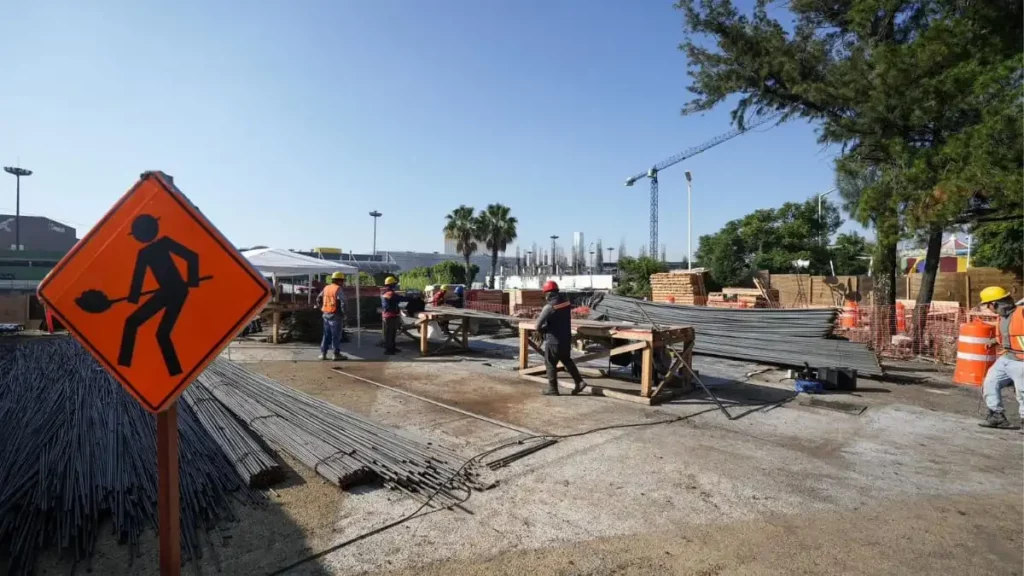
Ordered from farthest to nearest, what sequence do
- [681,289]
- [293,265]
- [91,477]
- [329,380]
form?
[681,289] < [293,265] < [329,380] < [91,477]

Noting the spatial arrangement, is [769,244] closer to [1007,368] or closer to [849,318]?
[849,318]

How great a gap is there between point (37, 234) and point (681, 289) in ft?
323

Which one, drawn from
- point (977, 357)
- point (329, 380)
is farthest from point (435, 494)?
point (977, 357)

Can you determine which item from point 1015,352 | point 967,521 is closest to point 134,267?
point 967,521

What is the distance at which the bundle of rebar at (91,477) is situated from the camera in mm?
3281

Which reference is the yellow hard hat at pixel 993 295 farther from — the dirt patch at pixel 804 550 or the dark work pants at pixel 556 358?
the dark work pants at pixel 556 358

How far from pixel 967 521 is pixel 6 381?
10852mm

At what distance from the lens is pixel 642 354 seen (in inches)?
313

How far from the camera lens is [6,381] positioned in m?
7.49

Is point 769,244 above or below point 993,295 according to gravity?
above

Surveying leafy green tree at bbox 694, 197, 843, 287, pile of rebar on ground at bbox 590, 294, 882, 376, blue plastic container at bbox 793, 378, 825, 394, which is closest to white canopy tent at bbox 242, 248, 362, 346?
pile of rebar on ground at bbox 590, 294, 882, 376

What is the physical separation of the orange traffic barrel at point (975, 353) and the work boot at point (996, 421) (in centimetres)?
345

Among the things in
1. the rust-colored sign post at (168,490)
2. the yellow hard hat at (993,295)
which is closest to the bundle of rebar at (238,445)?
the rust-colored sign post at (168,490)

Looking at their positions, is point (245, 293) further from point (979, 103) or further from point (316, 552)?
point (979, 103)
